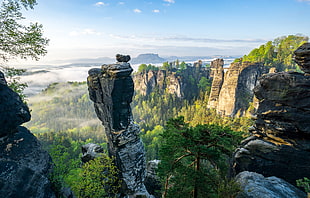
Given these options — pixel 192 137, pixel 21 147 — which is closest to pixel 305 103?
pixel 192 137

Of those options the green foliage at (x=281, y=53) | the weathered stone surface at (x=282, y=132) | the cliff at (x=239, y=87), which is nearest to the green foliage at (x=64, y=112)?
the cliff at (x=239, y=87)

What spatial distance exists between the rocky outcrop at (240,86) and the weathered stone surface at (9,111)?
5727 centimetres

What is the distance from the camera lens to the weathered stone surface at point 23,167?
6198mm

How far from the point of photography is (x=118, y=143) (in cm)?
1702

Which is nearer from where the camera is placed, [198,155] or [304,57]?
[198,155]

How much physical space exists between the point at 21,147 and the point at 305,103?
59.9ft

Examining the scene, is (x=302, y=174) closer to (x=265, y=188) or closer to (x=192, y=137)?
(x=265, y=188)

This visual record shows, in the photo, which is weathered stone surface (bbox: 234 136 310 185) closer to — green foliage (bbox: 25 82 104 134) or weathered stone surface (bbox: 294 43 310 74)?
weathered stone surface (bbox: 294 43 310 74)

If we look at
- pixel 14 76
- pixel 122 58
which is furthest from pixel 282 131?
pixel 14 76

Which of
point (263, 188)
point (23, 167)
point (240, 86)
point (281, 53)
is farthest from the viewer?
point (281, 53)

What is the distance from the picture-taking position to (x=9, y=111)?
7152 mm

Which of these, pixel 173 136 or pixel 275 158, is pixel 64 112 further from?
pixel 275 158

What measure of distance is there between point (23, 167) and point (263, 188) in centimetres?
1255

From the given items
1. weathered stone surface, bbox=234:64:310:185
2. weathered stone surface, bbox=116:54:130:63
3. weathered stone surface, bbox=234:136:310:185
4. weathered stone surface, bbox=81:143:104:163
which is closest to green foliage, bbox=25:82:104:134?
weathered stone surface, bbox=81:143:104:163
